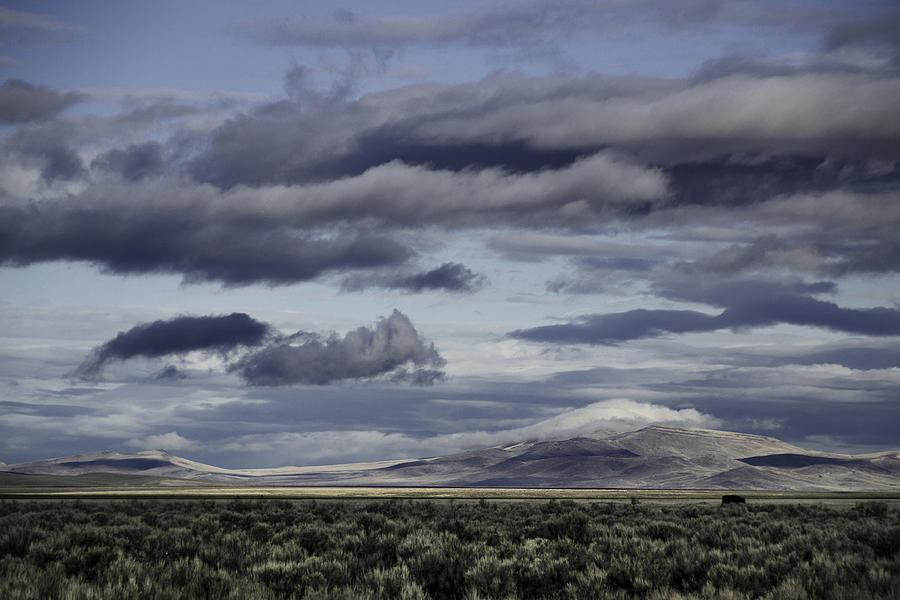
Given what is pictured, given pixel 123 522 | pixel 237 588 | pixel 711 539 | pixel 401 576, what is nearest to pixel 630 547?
pixel 711 539

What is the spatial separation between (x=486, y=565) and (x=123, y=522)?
60.7 feet

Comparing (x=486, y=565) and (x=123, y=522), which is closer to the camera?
(x=486, y=565)

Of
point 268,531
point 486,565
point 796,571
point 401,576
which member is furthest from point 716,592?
point 268,531

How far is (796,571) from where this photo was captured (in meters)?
13.7

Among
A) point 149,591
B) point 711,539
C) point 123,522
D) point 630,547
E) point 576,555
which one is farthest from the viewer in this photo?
point 123,522

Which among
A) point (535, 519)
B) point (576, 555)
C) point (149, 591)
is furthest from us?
point (535, 519)

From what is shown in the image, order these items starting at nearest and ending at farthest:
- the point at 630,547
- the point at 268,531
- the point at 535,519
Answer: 1. the point at 630,547
2. the point at 268,531
3. the point at 535,519

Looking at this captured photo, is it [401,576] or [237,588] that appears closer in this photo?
[237,588]

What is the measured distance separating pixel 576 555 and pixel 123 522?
18.4 meters

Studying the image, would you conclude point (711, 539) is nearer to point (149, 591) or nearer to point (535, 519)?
point (535, 519)

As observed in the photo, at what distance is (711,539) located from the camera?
20.7m

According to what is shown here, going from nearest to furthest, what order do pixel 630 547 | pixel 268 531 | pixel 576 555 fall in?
1. pixel 576 555
2. pixel 630 547
3. pixel 268 531

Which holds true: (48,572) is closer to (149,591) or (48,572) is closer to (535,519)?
(149,591)

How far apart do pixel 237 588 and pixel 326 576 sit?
7.42 ft
